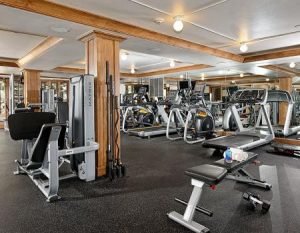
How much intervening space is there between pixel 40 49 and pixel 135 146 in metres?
3.28

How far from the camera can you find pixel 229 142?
5.14 metres

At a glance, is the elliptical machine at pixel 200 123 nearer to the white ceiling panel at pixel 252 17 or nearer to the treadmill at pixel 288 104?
the treadmill at pixel 288 104

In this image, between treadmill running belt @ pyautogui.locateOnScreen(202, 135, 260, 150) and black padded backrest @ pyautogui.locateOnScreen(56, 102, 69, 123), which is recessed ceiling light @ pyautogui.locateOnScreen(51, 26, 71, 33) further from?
treadmill running belt @ pyautogui.locateOnScreen(202, 135, 260, 150)

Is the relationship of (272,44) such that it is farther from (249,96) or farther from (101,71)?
(101,71)

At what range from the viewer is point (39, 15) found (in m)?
2.95

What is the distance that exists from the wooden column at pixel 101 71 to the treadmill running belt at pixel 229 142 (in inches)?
89.0

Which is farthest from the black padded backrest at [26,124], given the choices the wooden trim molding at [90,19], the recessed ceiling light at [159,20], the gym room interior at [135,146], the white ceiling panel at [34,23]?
the recessed ceiling light at [159,20]

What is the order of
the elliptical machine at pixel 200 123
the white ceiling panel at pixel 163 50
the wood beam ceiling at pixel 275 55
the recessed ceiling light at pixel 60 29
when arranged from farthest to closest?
the elliptical machine at pixel 200 123 < the wood beam ceiling at pixel 275 55 < the white ceiling panel at pixel 163 50 < the recessed ceiling light at pixel 60 29

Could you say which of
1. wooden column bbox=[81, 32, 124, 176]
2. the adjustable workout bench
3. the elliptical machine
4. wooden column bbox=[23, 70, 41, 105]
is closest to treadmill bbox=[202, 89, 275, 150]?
the elliptical machine

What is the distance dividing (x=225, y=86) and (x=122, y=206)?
21.5 ft

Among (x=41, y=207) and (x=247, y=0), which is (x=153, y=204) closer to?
(x=41, y=207)

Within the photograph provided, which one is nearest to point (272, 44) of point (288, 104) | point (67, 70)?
point (288, 104)

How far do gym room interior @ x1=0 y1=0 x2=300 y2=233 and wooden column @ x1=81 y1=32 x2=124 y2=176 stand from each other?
0.05 ft

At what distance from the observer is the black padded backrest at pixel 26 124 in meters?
3.26
